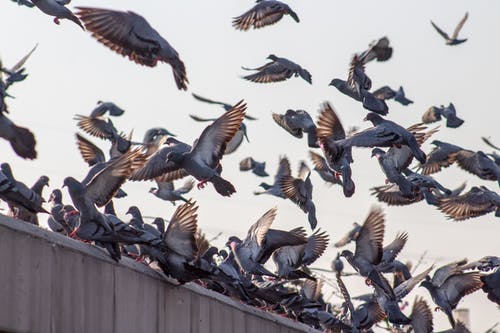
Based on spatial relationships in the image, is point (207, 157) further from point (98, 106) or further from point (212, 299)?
point (98, 106)

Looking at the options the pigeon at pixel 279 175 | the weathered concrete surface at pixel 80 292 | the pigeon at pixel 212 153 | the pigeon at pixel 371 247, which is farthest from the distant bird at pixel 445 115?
the weathered concrete surface at pixel 80 292

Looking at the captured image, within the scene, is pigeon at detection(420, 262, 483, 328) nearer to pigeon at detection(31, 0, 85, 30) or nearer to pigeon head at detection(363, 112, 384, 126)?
pigeon head at detection(363, 112, 384, 126)

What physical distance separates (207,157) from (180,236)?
124 inches

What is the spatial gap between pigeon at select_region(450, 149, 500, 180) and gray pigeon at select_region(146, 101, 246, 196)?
8067 mm

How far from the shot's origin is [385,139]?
Answer: 73.3ft

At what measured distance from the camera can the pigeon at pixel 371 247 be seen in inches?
927

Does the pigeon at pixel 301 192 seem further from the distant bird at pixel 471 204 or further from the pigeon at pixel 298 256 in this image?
the distant bird at pixel 471 204

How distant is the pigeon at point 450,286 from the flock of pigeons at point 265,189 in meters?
0.02

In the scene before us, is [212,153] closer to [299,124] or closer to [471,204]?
[299,124]

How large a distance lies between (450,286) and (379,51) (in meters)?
4.70

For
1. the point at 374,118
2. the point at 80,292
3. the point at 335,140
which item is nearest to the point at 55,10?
the point at 335,140

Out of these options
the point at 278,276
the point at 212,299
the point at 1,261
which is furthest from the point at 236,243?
the point at 1,261

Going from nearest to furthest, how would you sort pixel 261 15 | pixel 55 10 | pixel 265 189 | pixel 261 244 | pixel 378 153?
pixel 55 10 < pixel 261 244 < pixel 378 153 < pixel 261 15 < pixel 265 189

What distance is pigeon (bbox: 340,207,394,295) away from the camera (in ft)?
77.3
